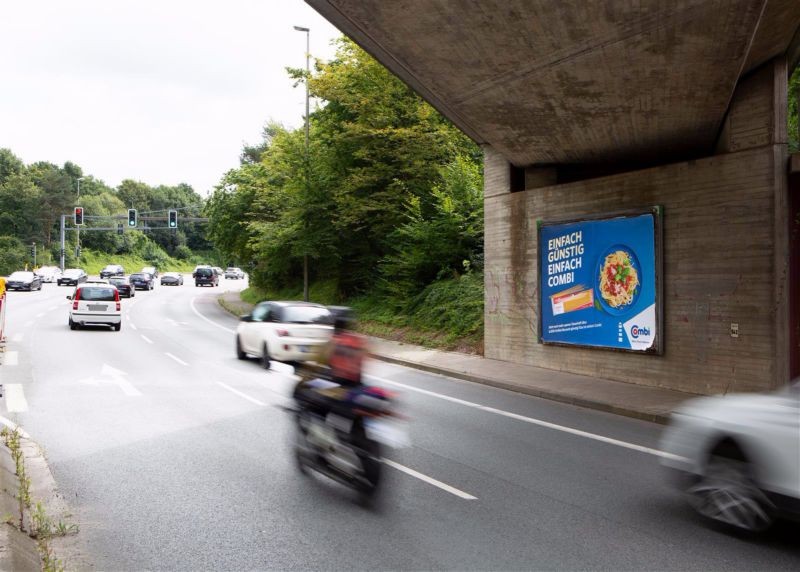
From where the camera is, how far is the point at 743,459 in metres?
5.19

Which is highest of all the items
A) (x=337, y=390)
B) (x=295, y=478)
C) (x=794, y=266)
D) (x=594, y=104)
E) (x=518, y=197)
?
(x=594, y=104)

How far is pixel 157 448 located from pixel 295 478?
215 cm

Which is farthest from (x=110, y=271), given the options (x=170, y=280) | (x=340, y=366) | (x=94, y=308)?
(x=340, y=366)

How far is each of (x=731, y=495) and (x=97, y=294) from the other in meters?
23.3

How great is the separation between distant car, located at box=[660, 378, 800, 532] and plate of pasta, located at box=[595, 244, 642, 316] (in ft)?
24.6

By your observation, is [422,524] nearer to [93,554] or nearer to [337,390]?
[337,390]

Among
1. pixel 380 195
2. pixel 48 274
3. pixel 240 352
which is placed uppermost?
pixel 380 195

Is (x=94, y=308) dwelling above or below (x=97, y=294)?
below

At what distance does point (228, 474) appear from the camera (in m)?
6.79

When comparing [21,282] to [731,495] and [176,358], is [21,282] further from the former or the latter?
[731,495]

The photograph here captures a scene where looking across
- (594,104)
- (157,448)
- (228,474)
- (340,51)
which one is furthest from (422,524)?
(340,51)

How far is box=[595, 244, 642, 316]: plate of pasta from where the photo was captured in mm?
12977

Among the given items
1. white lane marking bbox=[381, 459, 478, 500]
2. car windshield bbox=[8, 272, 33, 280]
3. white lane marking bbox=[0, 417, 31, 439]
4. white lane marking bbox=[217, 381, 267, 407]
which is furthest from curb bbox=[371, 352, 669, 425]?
car windshield bbox=[8, 272, 33, 280]

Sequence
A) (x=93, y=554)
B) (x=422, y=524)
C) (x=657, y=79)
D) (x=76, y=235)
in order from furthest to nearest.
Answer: (x=76, y=235), (x=657, y=79), (x=422, y=524), (x=93, y=554)
